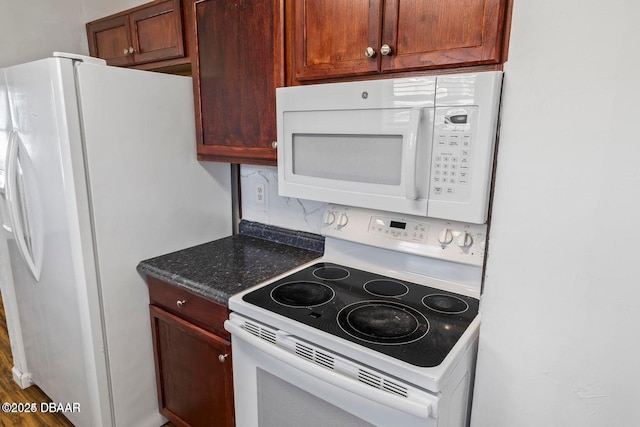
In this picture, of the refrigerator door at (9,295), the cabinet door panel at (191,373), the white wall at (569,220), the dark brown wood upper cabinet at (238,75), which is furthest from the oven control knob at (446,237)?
the refrigerator door at (9,295)

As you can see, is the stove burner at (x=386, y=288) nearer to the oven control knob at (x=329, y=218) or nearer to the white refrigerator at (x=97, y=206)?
the oven control knob at (x=329, y=218)

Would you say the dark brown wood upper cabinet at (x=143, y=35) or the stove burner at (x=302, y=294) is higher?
the dark brown wood upper cabinet at (x=143, y=35)

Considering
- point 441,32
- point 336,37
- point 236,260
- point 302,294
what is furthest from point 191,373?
point 441,32

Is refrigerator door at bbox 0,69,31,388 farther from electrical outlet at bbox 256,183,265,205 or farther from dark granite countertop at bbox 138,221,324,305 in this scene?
electrical outlet at bbox 256,183,265,205

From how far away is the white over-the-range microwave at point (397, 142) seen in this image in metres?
1.03

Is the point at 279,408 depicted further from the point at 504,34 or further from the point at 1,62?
the point at 1,62

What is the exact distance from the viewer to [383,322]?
117cm

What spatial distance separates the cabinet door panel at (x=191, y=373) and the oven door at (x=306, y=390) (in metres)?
0.11

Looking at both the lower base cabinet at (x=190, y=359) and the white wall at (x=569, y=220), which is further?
the lower base cabinet at (x=190, y=359)

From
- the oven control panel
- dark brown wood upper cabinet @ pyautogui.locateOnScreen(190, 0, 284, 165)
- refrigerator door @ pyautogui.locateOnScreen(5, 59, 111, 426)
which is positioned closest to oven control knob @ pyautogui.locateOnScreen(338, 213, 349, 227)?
the oven control panel

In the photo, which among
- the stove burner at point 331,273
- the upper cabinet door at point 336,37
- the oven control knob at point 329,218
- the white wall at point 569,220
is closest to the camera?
the white wall at point 569,220

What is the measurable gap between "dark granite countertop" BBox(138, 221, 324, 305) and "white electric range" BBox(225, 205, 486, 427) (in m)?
0.09

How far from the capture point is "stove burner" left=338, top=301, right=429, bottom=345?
1.08 metres

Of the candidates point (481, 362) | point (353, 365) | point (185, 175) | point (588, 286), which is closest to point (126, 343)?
point (185, 175)
